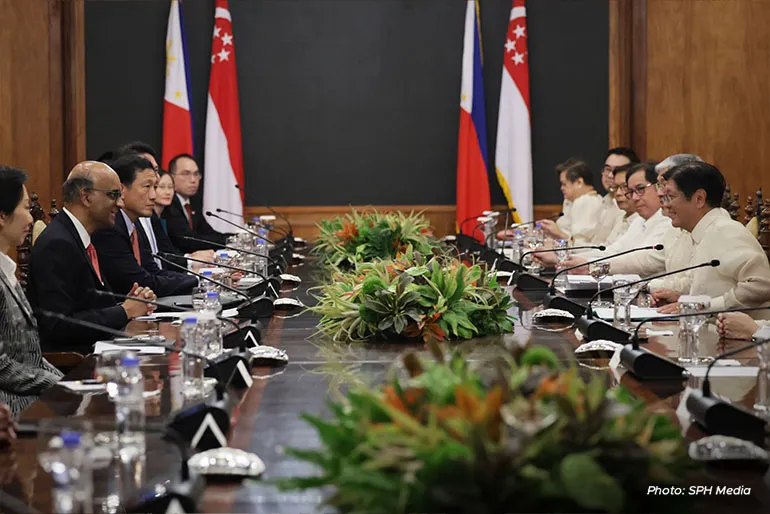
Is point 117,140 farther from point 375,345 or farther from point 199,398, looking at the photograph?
point 199,398

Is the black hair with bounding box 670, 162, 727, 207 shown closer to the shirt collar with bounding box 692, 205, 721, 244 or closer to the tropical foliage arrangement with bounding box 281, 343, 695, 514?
the shirt collar with bounding box 692, 205, 721, 244

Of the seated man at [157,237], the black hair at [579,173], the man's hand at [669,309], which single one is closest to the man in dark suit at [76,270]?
the seated man at [157,237]

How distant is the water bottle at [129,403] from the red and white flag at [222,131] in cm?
703

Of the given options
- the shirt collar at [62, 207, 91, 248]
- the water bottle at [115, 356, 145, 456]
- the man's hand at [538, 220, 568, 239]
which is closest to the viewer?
the water bottle at [115, 356, 145, 456]

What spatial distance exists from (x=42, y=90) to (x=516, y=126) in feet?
12.8

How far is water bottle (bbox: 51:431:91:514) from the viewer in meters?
1.45

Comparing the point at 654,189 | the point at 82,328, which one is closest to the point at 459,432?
the point at 82,328

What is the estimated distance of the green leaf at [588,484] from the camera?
4.35ft

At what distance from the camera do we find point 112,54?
367 inches

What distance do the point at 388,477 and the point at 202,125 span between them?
27.5 feet

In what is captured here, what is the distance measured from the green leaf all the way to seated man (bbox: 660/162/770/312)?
2566mm

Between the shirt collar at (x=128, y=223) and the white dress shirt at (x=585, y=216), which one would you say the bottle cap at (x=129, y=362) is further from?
A: the white dress shirt at (x=585, y=216)

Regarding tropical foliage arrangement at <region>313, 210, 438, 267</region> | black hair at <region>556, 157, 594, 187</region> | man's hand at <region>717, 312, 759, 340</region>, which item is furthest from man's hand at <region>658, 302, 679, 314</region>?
black hair at <region>556, 157, 594, 187</region>

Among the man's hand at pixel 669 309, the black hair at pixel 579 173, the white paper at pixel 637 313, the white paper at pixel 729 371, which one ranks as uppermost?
the black hair at pixel 579 173
